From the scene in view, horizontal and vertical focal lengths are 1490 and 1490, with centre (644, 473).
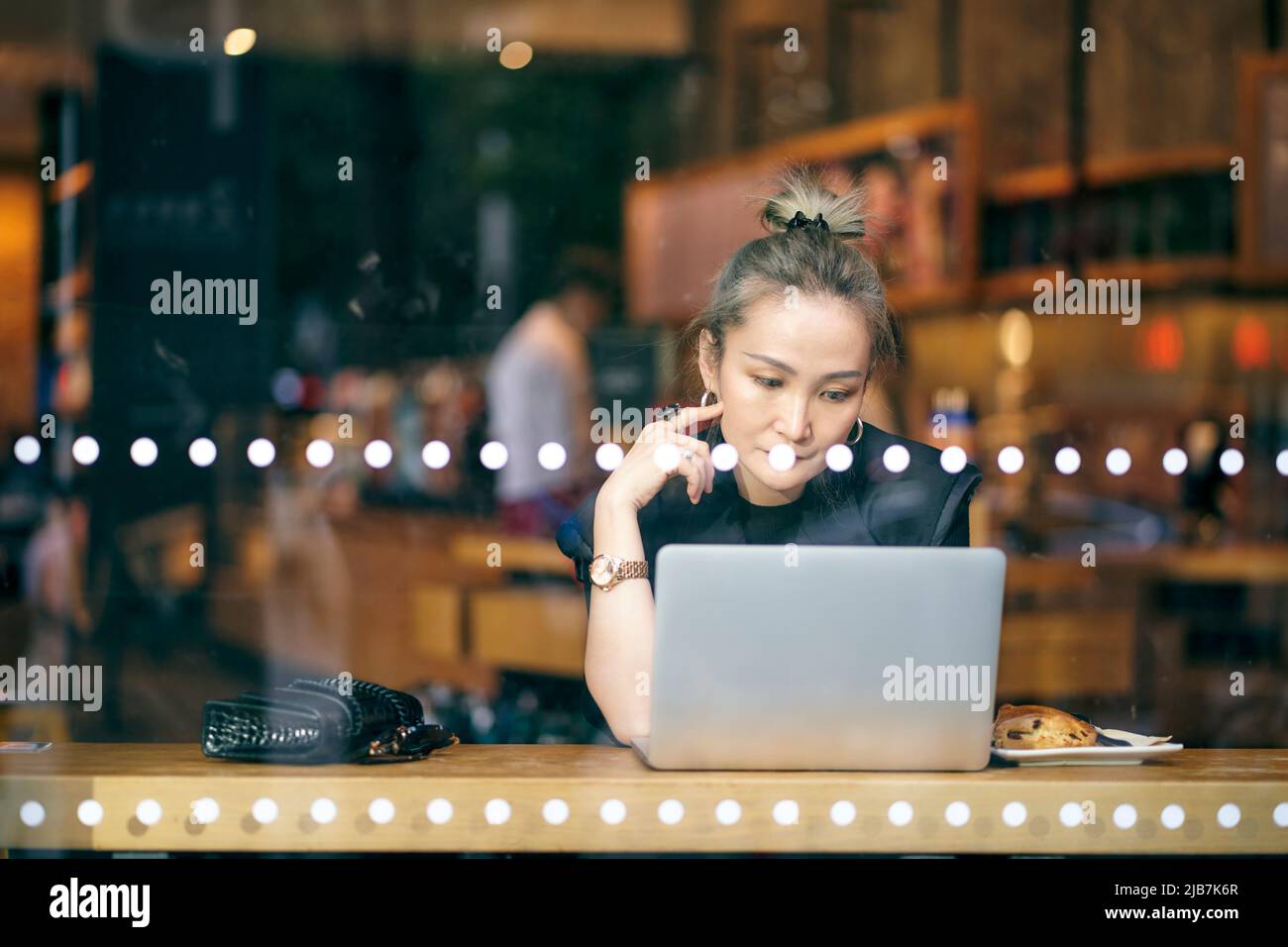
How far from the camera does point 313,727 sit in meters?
1.52

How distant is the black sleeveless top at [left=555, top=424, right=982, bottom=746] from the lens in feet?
6.19

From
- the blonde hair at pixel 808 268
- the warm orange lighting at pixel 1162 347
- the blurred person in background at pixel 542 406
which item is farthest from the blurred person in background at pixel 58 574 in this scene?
the warm orange lighting at pixel 1162 347

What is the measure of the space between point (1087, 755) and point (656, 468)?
596 mm

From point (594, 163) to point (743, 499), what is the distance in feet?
10.6

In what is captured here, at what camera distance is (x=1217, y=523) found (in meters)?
4.12

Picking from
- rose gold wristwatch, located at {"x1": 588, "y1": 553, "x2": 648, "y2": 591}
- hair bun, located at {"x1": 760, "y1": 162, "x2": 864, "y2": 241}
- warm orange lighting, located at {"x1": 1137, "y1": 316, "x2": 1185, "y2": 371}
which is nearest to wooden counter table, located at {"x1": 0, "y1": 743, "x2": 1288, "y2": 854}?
rose gold wristwatch, located at {"x1": 588, "y1": 553, "x2": 648, "y2": 591}

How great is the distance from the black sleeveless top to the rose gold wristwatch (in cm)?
9

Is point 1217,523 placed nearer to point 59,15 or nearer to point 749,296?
point 749,296

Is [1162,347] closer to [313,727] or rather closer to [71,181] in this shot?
[71,181]

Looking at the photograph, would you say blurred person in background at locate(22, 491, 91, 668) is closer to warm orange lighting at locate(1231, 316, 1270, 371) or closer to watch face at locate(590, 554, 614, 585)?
watch face at locate(590, 554, 614, 585)

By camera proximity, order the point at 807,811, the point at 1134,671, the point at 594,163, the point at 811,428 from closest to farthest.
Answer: the point at 807,811, the point at 811,428, the point at 1134,671, the point at 594,163

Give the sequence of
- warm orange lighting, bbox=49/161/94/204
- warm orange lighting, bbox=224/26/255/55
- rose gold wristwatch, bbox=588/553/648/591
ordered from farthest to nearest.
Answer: warm orange lighting, bbox=224/26/255/55 < warm orange lighting, bbox=49/161/94/204 < rose gold wristwatch, bbox=588/553/648/591

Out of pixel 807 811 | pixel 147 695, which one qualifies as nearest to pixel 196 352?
pixel 147 695

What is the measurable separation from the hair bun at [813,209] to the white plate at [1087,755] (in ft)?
2.42
